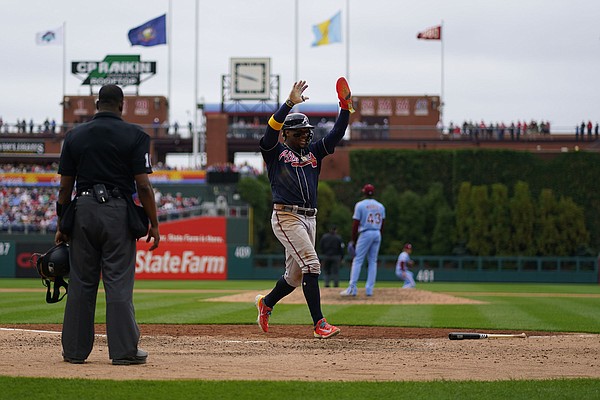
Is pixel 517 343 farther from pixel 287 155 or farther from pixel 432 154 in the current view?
pixel 432 154

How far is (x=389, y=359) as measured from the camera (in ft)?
25.2

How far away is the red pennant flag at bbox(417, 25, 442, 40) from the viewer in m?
51.8

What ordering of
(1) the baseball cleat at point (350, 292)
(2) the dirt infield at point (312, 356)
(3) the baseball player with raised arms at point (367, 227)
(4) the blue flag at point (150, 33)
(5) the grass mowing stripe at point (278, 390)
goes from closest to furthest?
(5) the grass mowing stripe at point (278, 390) < (2) the dirt infield at point (312, 356) < (3) the baseball player with raised arms at point (367, 227) < (1) the baseball cleat at point (350, 292) < (4) the blue flag at point (150, 33)

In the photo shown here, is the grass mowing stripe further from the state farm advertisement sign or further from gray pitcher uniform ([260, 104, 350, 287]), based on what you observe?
the state farm advertisement sign

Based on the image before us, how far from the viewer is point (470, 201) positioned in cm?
4597

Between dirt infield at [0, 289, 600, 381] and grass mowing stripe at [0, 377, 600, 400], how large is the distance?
303 mm

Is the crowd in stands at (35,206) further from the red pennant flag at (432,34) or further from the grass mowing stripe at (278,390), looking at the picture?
the grass mowing stripe at (278,390)

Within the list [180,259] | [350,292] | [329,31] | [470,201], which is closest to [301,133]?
[350,292]

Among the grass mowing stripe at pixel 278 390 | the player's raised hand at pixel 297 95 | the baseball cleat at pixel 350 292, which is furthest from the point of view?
the baseball cleat at pixel 350 292

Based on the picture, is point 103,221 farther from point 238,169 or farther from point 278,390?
point 238,169

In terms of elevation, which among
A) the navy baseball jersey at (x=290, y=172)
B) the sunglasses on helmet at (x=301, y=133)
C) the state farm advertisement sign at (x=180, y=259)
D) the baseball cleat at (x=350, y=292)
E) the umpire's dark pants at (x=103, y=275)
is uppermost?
the sunglasses on helmet at (x=301, y=133)

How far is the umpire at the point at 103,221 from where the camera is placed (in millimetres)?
6969

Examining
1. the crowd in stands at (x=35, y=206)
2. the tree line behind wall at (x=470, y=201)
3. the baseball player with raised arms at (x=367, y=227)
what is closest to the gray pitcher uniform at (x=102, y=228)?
the baseball player with raised arms at (x=367, y=227)

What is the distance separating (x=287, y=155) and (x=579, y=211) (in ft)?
130
